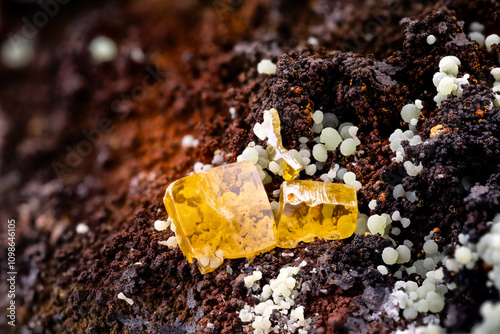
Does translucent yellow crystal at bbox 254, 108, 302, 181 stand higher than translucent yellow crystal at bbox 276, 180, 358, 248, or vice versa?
translucent yellow crystal at bbox 254, 108, 302, 181

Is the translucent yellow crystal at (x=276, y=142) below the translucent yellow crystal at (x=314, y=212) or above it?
above

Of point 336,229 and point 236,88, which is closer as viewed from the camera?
point 336,229

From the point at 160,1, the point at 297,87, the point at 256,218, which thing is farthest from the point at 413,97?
the point at 160,1

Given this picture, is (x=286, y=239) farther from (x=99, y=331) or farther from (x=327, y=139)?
(x=99, y=331)
